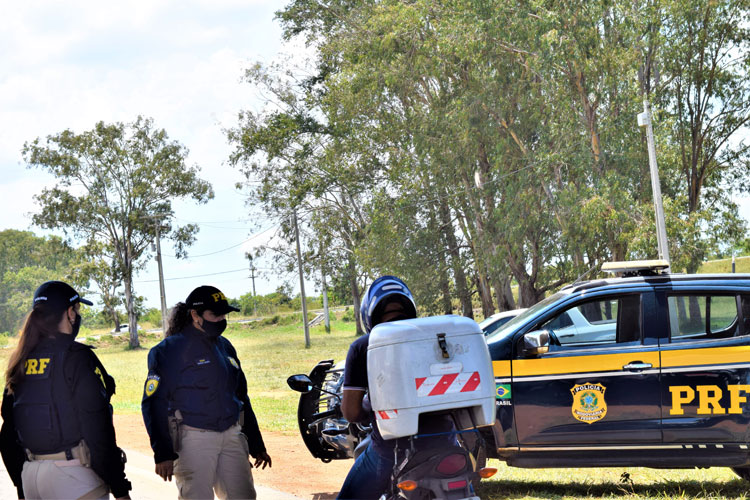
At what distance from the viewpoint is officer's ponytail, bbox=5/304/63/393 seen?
13.7 feet

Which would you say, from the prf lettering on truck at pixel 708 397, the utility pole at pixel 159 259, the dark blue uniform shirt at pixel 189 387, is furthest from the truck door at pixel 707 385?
the utility pole at pixel 159 259

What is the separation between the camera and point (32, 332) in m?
4.22

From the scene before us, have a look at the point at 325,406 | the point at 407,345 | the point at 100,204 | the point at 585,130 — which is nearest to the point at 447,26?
the point at 585,130

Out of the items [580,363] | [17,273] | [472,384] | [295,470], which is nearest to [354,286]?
[295,470]

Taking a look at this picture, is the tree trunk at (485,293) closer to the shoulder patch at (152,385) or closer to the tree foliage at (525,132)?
the tree foliage at (525,132)

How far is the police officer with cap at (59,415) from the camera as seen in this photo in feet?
13.5

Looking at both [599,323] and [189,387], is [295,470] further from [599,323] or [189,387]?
[189,387]

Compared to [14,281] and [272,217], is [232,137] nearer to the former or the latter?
[272,217]

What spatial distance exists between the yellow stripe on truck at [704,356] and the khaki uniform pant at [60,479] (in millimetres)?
4589

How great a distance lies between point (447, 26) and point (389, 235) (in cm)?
977

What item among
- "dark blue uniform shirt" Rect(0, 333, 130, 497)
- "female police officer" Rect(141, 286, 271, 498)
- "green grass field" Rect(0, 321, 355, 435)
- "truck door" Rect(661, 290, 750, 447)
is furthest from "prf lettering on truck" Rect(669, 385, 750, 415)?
"green grass field" Rect(0, 321, 355, 435)

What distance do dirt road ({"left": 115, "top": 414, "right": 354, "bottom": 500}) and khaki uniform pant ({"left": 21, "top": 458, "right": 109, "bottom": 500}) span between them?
4.06 meters

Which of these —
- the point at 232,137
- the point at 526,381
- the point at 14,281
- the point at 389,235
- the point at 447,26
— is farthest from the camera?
the point at 14,281

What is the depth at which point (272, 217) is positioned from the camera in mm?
47344
